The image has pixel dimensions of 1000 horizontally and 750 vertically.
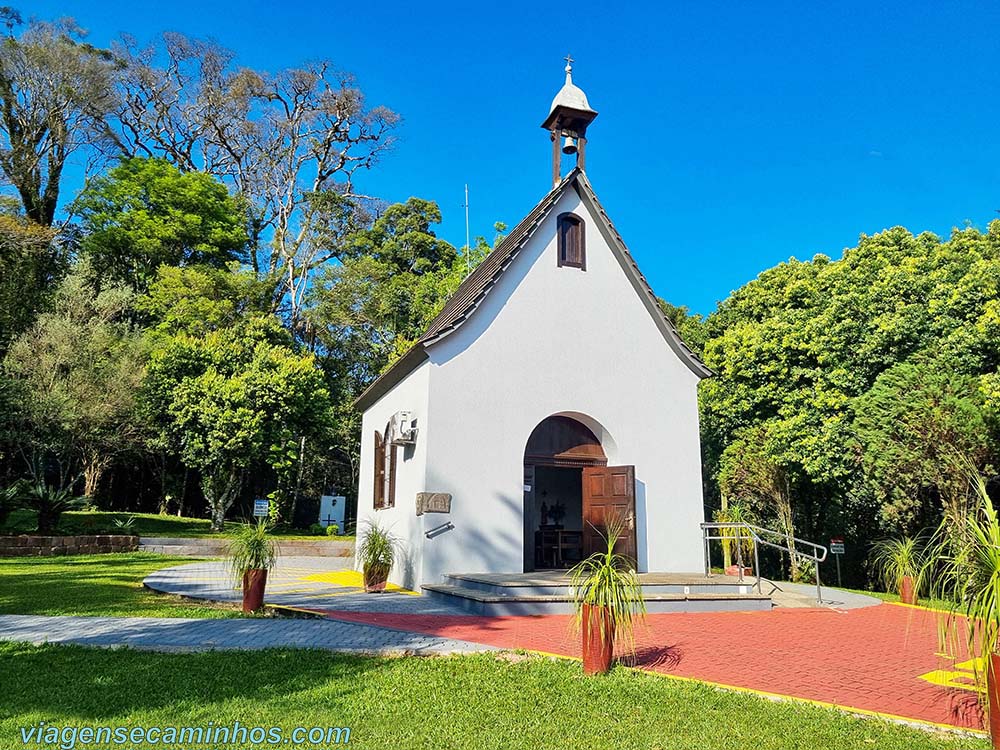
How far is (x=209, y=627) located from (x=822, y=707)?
262 inches

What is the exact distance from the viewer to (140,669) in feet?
19.8

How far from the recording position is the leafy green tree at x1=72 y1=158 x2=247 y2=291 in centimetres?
3438

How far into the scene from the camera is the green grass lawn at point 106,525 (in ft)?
69.1

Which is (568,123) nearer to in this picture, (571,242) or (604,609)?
(571,242)

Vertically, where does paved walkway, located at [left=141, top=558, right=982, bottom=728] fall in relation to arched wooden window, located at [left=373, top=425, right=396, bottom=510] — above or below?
below

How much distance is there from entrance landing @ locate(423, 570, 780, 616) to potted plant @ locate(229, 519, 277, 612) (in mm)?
3181

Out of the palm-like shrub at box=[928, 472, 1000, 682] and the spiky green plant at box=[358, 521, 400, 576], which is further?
the spiky green plant at box=[358, 521, 400, 576]

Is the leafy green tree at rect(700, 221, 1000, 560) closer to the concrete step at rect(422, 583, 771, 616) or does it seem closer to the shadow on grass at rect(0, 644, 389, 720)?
the concrete step at rect(422, 583, 771, 616)

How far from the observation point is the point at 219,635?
25.2 feet

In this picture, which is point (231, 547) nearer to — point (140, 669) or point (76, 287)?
point (140, 669)

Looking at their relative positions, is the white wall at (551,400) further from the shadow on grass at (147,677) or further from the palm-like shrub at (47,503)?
the palm-like shrub at (47,503)

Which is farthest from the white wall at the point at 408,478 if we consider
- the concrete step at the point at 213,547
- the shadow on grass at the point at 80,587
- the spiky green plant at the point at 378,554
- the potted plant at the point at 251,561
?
the concrete step at the point at 213,547

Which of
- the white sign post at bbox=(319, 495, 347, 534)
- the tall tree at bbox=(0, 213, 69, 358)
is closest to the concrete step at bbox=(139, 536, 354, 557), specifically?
the white sign post at bbox=(319, 495, 347, 534)

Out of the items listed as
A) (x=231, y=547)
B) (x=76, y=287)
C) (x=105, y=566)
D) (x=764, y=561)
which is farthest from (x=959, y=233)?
(x=76, y=287)
